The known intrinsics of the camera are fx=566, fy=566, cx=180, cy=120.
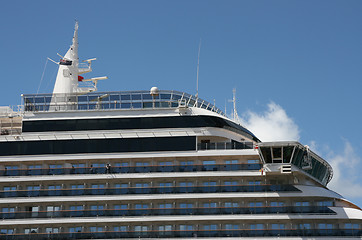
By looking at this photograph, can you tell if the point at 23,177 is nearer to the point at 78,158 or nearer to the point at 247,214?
the point at 78,158

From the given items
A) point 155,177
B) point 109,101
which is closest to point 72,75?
point 109,101

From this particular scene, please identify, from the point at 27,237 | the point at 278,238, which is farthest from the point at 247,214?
the point at 27,237

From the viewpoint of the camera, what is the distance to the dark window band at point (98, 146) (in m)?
41.5

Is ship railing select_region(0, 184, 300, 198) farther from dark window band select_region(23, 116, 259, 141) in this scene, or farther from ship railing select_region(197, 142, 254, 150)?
dark window band select_region(23, 116, 259, 141)

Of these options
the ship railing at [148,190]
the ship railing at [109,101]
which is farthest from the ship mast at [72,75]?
the ship railing at [148,190]

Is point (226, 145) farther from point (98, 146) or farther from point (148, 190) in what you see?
point (98, 146)

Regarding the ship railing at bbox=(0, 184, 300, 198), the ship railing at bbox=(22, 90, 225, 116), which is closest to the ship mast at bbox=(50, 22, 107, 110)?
the ship railing at bbox=(22, 90, 225, 116)

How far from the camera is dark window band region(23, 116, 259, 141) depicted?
140ft

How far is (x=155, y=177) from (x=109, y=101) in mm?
7827

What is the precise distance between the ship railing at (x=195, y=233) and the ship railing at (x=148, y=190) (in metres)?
2.57

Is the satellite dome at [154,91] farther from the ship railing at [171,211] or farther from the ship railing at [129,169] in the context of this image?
the ship railing at [171,211]

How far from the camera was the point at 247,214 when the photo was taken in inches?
1529

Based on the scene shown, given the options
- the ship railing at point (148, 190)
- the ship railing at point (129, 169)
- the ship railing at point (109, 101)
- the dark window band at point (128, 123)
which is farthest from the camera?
the ship railing at point (109, 101)

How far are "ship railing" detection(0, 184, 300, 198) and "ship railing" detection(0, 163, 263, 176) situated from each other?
1318 millimetres
